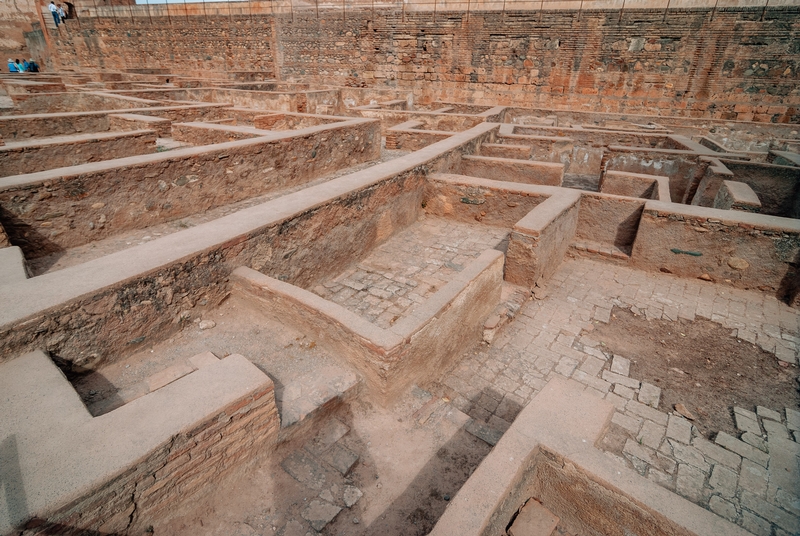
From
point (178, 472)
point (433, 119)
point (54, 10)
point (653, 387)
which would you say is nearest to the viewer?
point (178, 472)

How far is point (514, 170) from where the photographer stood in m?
7.03

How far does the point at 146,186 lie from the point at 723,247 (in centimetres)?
725

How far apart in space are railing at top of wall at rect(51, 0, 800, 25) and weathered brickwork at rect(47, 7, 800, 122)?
169mm

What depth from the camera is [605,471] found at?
6.45ft

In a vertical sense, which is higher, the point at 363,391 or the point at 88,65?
the point at 88,65

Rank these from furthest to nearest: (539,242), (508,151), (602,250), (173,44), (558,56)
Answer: (173,44) < (558,56) < (508,151) < (602,250) < (539,242)

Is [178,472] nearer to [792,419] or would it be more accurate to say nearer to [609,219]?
[792,419]

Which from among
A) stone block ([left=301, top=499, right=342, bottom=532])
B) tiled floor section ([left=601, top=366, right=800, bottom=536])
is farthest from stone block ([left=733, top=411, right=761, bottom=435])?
stone block ([left=301, top=499, right=342, bottom=532])

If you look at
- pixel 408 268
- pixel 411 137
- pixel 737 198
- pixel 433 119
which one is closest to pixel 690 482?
pixel 408 268

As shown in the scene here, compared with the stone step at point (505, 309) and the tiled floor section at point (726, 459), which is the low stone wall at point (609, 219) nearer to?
the stone step at point (505, 309)

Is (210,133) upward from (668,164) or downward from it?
upward

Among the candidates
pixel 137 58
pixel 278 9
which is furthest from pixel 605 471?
pixel 137 58

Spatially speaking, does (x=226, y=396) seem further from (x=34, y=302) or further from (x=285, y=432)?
(x=34, y=302)

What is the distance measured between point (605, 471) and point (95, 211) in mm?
5819
